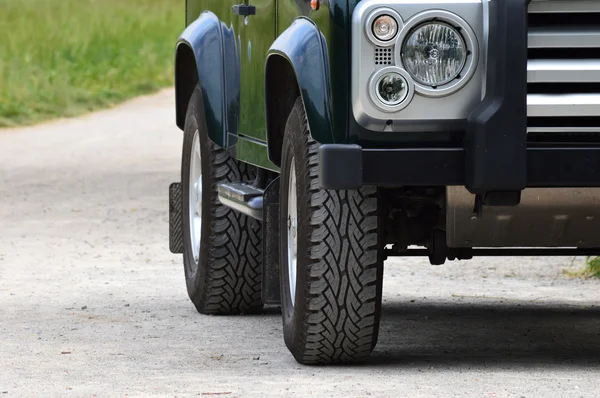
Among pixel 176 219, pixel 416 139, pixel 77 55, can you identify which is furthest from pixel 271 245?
pixel 77 55

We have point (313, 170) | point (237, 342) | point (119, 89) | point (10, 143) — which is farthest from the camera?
point (119, 89)

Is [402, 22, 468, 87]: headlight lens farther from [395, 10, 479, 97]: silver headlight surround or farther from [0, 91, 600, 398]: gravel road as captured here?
[0, 91, 600, 398]: gravel road

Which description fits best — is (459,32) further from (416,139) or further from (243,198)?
(243,198)

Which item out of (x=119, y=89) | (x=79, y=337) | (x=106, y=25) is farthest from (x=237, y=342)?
(x=106, y=25)

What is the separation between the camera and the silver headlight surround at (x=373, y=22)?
5.84 meters

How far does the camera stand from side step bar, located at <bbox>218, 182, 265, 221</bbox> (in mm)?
7262

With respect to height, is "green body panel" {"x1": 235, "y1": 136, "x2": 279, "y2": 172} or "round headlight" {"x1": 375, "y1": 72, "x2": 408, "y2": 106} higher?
"round headlight" {"x1": 375, "y1": 72, "x2": 408, "y2": 106}

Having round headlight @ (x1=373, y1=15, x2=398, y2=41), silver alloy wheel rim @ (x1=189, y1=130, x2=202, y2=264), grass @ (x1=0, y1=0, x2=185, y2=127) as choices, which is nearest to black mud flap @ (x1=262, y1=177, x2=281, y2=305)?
round headlight @ (x1=373, y1=15, x2=398, y2=41)

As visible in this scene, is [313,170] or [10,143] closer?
[313,170]

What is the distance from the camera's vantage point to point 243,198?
7.41 m

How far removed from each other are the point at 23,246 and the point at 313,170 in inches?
232

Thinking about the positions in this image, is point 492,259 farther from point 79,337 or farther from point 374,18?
point 374,18

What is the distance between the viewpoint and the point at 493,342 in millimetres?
7508

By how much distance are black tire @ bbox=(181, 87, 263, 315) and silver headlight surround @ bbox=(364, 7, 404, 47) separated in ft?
8.43
